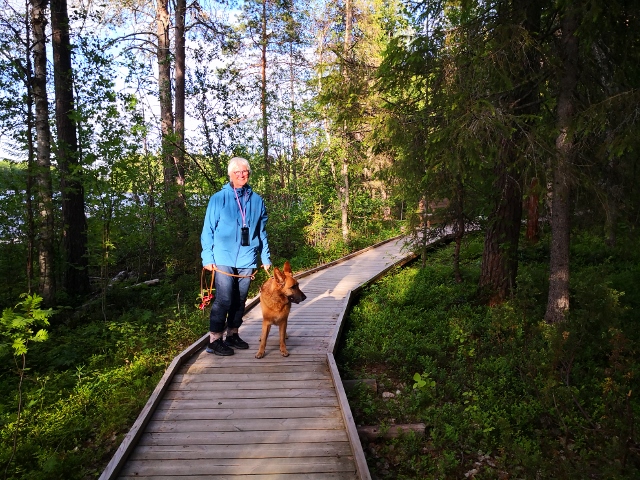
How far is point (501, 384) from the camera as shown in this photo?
15.5 ft

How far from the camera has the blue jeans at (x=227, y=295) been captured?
459 cm

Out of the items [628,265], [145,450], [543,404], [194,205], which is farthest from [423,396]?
[194,205]

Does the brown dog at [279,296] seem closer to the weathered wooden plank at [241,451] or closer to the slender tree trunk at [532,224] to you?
the weathered wooden plank at [241,451]

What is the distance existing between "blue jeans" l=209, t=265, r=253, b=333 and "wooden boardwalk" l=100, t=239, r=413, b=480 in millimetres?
549

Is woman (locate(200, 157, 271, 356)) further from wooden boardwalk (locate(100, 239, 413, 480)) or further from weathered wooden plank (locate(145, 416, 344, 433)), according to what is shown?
weathered wooden plank (locate(145, 416, 344, 433))

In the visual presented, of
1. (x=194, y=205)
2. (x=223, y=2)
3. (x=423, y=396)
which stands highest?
(x=223, y=2)

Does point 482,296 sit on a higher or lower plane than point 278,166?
lower

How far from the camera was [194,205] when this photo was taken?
37.4ft

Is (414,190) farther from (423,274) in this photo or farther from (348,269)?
(348,269)

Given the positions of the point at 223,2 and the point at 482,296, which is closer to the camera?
the point at 482,296

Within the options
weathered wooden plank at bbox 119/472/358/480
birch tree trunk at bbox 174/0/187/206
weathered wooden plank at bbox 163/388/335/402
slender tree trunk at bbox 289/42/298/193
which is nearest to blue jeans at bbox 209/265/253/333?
weathered wooden plank at bbox 163/388/335/402

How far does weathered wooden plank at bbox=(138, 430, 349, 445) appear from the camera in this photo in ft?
11.1

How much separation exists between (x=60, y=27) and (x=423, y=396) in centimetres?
995

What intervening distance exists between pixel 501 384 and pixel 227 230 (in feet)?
12.4
